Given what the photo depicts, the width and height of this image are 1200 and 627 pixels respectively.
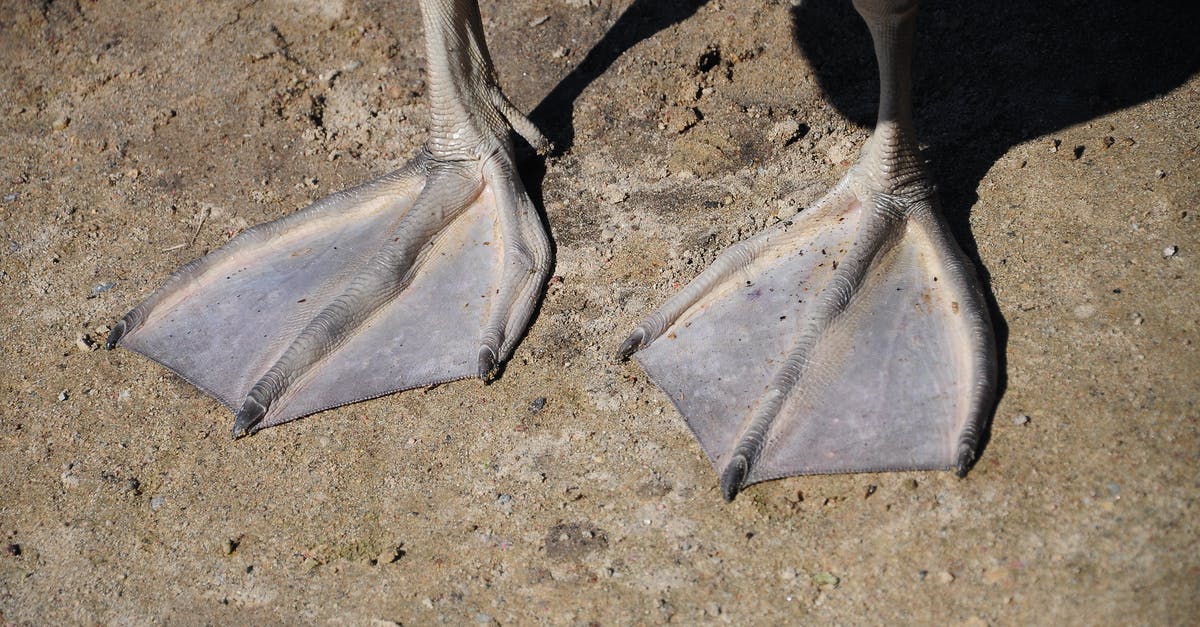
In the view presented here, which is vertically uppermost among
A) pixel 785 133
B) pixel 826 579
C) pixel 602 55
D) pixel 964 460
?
pixel 602 55

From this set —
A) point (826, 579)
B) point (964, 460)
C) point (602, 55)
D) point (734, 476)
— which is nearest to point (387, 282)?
point (734, 476)

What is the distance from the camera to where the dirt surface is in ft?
8.75

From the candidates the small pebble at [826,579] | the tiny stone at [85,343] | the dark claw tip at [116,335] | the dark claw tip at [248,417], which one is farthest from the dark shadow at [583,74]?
the small pebble at [826,579]

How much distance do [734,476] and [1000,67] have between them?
2.14 meters

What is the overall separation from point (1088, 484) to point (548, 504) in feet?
4.66

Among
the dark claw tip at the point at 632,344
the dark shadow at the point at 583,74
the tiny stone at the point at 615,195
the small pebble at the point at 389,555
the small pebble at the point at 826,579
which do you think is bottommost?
the small pebble at the point at 826,579

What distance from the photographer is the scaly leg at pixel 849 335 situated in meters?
2.84

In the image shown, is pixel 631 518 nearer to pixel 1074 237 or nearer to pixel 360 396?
pixel 360 396

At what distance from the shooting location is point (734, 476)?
2812mm

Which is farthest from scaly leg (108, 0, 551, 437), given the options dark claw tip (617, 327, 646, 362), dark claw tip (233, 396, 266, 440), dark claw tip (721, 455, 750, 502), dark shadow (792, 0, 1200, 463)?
dark shadow (792, 0, 1200, 463)

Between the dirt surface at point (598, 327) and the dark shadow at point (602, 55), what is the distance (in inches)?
0.9

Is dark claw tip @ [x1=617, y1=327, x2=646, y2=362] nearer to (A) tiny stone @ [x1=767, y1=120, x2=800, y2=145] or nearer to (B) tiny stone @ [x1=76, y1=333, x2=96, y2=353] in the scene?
(A) tiny stone @ [x1=767, y1=120, x2=800, y2=145]

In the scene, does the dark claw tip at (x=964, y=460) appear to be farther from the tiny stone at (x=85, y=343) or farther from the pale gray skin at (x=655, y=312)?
the tiny stone at (x=85, y=343)

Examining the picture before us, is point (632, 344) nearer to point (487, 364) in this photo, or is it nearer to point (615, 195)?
point (487, 364)
